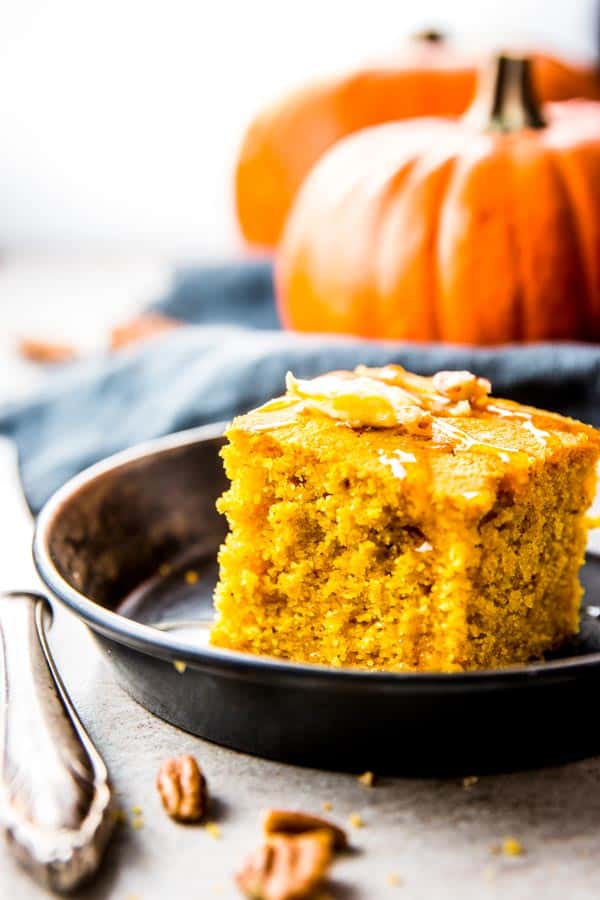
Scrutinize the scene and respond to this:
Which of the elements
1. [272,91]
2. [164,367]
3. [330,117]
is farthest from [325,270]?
[272,91]

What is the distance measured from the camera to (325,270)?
210cm

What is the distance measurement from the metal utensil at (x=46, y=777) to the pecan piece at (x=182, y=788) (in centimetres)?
6

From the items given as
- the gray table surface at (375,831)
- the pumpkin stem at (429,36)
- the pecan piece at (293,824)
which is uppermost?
the pumpkin stem at (429,36)

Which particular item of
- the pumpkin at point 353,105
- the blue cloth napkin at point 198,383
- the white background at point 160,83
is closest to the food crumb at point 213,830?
the blue cloth napkin at point 198,383

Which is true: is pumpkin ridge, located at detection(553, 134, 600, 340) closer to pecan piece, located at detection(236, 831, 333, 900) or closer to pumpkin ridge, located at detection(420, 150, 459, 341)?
pumpkin ridge, located at detection(420, 150, 459, 341)

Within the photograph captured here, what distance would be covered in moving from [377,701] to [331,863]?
0.44ft

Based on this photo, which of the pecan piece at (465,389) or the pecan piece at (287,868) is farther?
the pecan piece at (465,389)

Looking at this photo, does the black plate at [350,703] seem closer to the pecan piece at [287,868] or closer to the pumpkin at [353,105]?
the pecan piece at [287,868]

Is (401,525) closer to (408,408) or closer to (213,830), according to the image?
(408,408)

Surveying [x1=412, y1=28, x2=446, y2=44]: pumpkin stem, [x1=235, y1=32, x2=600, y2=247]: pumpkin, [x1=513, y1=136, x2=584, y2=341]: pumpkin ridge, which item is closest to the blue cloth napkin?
[x1=513, y1=136, x2=584, y2=341]: pumpkin ridge

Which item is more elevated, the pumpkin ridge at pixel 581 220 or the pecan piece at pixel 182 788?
the pumpkin ridge at pixel 581 220

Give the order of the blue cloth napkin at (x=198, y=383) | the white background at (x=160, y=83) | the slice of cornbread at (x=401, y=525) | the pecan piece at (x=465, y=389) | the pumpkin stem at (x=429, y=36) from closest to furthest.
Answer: the slice of cornbread at (x=401, y=525), the pecan piece at (x=465, y=389), the blue cloth napkin at (x=198, y=383), the pumpkin stem at (x=429, y=36), the white background at (x=160, y=83)

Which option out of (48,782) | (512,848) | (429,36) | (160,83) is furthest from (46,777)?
(160,83)

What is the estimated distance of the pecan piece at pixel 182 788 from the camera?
97 cm
